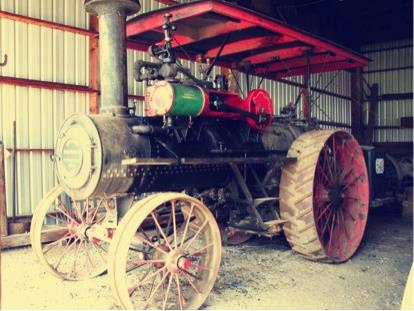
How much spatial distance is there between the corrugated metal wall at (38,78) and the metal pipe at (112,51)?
9.26ft

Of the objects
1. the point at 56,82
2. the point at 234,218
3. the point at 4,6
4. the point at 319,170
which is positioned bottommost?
the point at 234,218

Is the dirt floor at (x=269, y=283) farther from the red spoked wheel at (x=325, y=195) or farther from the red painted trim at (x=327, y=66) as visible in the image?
the red painted trim at (x=327, y=66)

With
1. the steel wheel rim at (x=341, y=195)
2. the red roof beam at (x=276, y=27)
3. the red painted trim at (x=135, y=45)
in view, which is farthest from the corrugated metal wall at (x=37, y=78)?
the steel wheel rim at (x=341, y=195)

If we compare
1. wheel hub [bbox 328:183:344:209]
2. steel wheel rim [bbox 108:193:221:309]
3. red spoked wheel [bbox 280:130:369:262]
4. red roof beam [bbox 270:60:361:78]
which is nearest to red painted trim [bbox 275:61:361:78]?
red roof beam [bbox 270:60:361:78]

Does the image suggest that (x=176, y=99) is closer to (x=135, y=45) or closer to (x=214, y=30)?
(x=214, y=30)

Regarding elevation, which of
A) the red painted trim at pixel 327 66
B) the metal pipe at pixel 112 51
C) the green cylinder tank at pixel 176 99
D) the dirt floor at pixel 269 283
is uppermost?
the red painted trim at pixel 327 66

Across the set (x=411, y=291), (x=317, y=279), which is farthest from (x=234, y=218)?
(x=411, y=291)

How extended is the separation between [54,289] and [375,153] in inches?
200

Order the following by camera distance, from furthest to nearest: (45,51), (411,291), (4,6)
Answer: (45,51) < (4,6) < (411,291)

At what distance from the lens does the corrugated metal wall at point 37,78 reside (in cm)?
583

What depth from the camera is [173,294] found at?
3.54 m

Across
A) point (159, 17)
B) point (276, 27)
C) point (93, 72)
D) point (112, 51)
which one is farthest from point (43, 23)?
point (276, 27)

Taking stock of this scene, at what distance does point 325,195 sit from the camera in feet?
14.7

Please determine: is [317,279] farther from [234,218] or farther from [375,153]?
[375,153]
